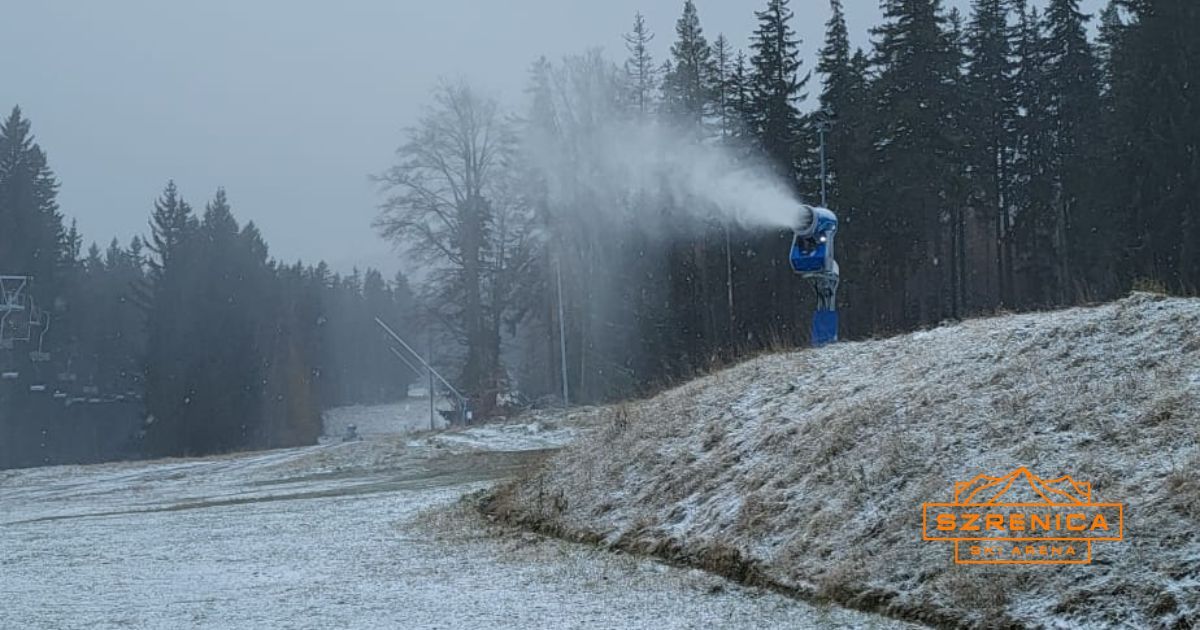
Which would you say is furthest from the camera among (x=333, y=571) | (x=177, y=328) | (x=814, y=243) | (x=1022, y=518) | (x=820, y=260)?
(x=177, y=328)

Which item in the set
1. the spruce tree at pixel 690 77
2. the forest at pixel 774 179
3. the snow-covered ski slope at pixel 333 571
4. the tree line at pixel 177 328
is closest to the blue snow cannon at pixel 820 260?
the snow-covered ski slope at pixel 333 571

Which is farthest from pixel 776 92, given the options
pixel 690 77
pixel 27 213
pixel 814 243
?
pixel 27 213

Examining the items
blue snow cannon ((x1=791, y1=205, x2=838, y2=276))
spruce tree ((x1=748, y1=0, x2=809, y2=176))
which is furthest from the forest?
blue snow cannon ((x1=791, y1=205, x2=838, y2=276))

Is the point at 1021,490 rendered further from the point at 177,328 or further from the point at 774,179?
the point at 177,328

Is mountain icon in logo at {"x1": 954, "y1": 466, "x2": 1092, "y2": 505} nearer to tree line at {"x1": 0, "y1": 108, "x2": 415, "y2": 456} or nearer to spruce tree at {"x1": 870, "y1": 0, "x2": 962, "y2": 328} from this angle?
spruce tree at {"x1": 870, "y1": 0, "x2": 962, "y2": 328}

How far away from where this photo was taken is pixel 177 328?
6631cm

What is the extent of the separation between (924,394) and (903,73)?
35997 millimetres

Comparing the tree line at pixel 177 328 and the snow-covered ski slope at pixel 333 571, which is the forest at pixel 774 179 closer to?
the tree line at pixel 177 328

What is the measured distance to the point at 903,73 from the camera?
44844 mm

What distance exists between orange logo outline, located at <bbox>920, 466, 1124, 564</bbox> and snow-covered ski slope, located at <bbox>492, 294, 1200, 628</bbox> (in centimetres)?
10

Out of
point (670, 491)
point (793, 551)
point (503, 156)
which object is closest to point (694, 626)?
point (793, 551)

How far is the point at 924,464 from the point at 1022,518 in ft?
4.91

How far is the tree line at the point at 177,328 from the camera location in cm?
6523

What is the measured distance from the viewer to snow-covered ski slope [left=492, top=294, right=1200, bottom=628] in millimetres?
7117
